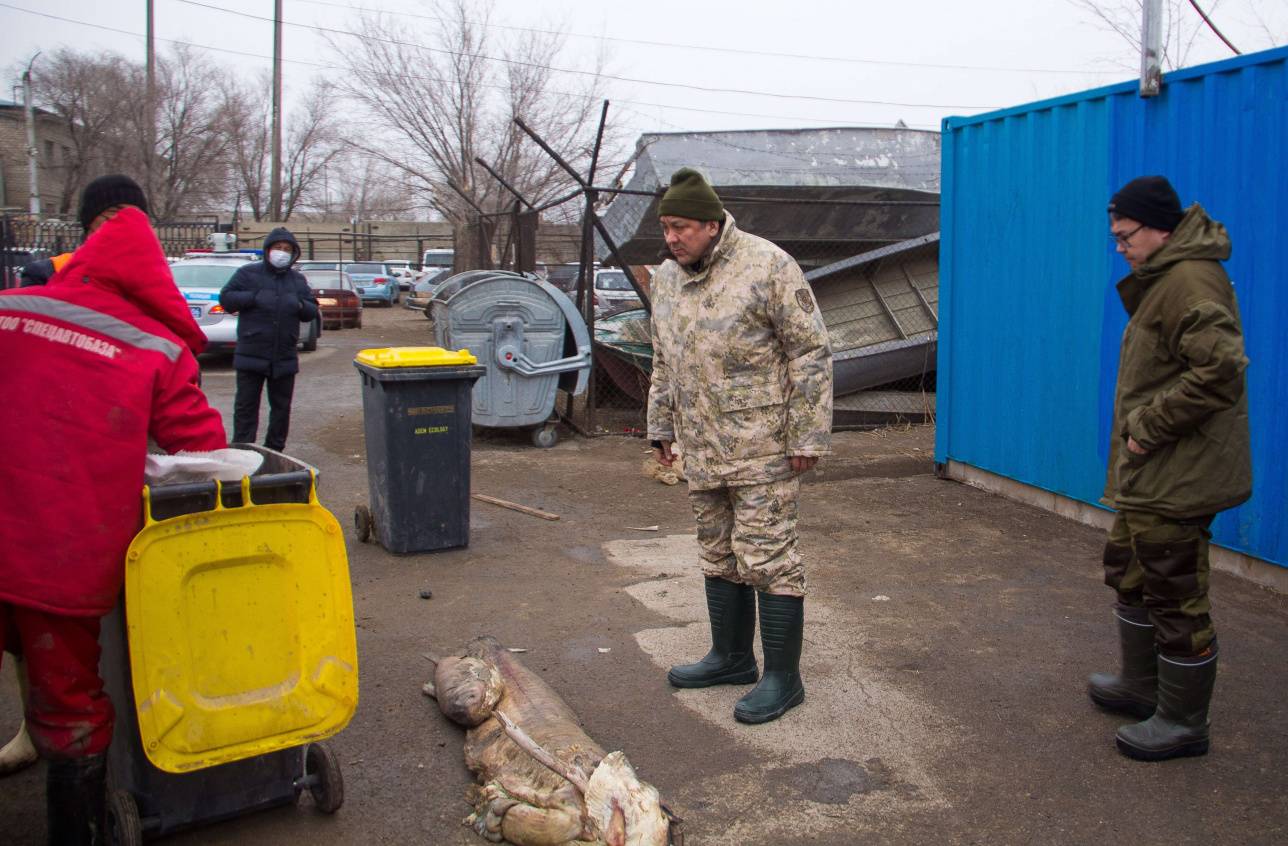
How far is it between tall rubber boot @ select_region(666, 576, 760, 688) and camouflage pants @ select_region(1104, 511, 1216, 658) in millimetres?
1381

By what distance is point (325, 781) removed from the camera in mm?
3260

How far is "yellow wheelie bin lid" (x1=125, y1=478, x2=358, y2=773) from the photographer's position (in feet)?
9.05

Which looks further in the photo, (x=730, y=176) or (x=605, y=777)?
(x=730, y=176)

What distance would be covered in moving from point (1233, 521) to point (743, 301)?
3265 mm

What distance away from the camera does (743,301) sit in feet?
12.5

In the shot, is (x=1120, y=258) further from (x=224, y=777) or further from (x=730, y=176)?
(x=730, y=176)

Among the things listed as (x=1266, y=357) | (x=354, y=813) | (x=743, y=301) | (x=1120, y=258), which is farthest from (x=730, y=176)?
(x=354, y=813)

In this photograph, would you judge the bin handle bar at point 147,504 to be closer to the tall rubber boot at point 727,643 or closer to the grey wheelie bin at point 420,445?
the tall rubber boot at point 727,643

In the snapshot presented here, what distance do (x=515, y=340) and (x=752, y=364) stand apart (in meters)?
5.90

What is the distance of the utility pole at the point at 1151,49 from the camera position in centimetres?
576

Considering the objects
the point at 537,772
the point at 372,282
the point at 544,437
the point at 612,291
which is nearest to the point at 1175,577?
the point at 537,772

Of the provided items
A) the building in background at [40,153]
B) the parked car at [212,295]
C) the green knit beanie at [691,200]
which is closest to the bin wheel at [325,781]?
the green knit beanie at [691,200]

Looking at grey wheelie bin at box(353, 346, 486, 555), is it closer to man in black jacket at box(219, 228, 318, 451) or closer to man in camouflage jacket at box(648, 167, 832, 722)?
man in black jacket at box(219, 228, 318, 451)

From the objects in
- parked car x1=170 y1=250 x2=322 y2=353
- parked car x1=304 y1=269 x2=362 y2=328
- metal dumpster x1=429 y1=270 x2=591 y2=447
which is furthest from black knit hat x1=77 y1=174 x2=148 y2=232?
parked car x1=304 y1=269 x2=362 y2=328
